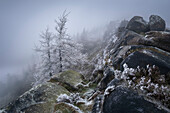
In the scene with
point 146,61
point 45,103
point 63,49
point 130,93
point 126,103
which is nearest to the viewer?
point 126,103

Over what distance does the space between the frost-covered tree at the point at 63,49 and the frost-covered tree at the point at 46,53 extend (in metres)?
1.13

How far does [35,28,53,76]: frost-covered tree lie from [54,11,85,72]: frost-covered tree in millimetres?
1129

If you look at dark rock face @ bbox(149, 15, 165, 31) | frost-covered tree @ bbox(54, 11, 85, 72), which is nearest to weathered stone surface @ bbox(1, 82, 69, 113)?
frost-covered tree @ bbox(54, 11, 85, 72)

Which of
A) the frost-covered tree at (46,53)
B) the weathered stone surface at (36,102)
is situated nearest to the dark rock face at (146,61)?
the weathered stone surface at (36,102)

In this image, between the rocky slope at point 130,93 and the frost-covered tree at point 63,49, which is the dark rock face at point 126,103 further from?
the frost-covered tree at point 63,49

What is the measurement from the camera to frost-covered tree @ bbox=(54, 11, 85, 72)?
1608cm

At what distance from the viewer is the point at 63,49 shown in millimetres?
16219

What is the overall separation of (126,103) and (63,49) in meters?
14.0

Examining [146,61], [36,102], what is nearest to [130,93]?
[146,61]

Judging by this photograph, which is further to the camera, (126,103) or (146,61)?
(146,61)

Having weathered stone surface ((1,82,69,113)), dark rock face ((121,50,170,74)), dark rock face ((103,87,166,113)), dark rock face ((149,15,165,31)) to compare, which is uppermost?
dark rock face ((149,15,165,31))

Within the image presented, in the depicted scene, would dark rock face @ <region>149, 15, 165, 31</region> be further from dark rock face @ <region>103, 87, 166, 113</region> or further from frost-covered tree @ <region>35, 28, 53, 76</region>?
frost-covered tree @ <region>35, 28, 53, 76</region>

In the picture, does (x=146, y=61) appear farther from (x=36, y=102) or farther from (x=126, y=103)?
(x=36, y=102)

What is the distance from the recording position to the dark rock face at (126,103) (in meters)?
3.16
